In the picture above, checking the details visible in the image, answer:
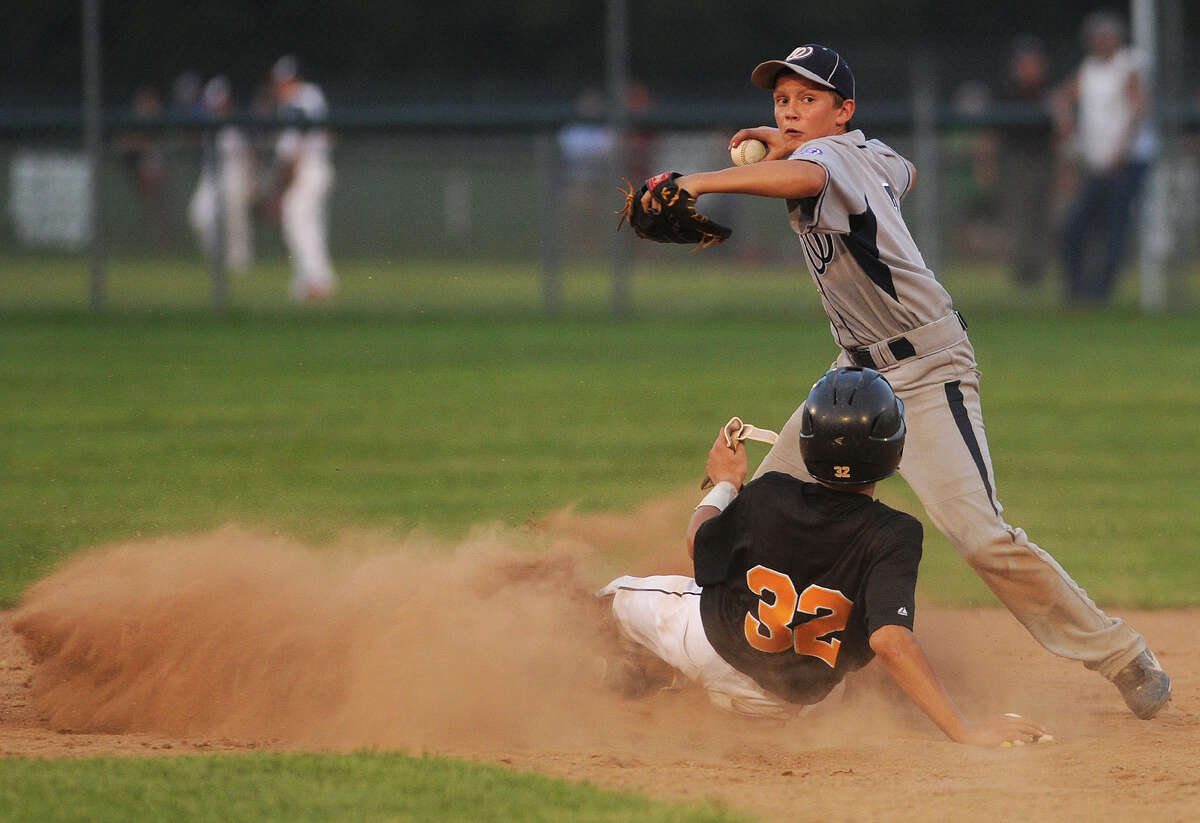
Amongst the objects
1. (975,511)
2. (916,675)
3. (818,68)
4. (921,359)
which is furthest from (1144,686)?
(818,68)

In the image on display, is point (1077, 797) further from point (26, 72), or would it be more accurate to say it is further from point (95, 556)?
point (26, 72)

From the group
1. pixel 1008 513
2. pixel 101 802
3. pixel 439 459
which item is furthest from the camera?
pixel 439 459

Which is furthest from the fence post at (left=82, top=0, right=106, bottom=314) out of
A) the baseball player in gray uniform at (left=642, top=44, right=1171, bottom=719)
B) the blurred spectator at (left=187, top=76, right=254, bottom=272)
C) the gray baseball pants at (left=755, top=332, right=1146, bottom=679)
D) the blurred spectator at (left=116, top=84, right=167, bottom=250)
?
the gray baseball pants at (left=755, top=332, right=1146, bottom=679)

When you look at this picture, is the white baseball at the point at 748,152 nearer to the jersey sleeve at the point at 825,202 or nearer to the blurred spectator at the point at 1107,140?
the jersey sleeve at the point at 825,202

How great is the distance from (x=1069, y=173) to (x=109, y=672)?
1474 centimetres

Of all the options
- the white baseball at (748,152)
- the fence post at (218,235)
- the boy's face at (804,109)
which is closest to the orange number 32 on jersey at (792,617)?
the white baseball at (748,152)

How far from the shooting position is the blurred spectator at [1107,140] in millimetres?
17234

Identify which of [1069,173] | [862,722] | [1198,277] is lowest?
[862,722]

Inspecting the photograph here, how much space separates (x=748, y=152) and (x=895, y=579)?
4.37ft

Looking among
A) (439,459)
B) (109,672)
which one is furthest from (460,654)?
(439,459)

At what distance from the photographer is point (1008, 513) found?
8.05 m

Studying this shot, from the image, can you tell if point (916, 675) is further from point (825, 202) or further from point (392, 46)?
point (392, 46)

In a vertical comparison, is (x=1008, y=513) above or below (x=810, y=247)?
below

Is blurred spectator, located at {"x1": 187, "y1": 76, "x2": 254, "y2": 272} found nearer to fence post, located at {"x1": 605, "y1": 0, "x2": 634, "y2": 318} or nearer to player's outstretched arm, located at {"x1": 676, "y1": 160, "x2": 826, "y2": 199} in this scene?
fence post, located at {"x1": 605, "y1": 0, "x2": 634, "y2": 318}
